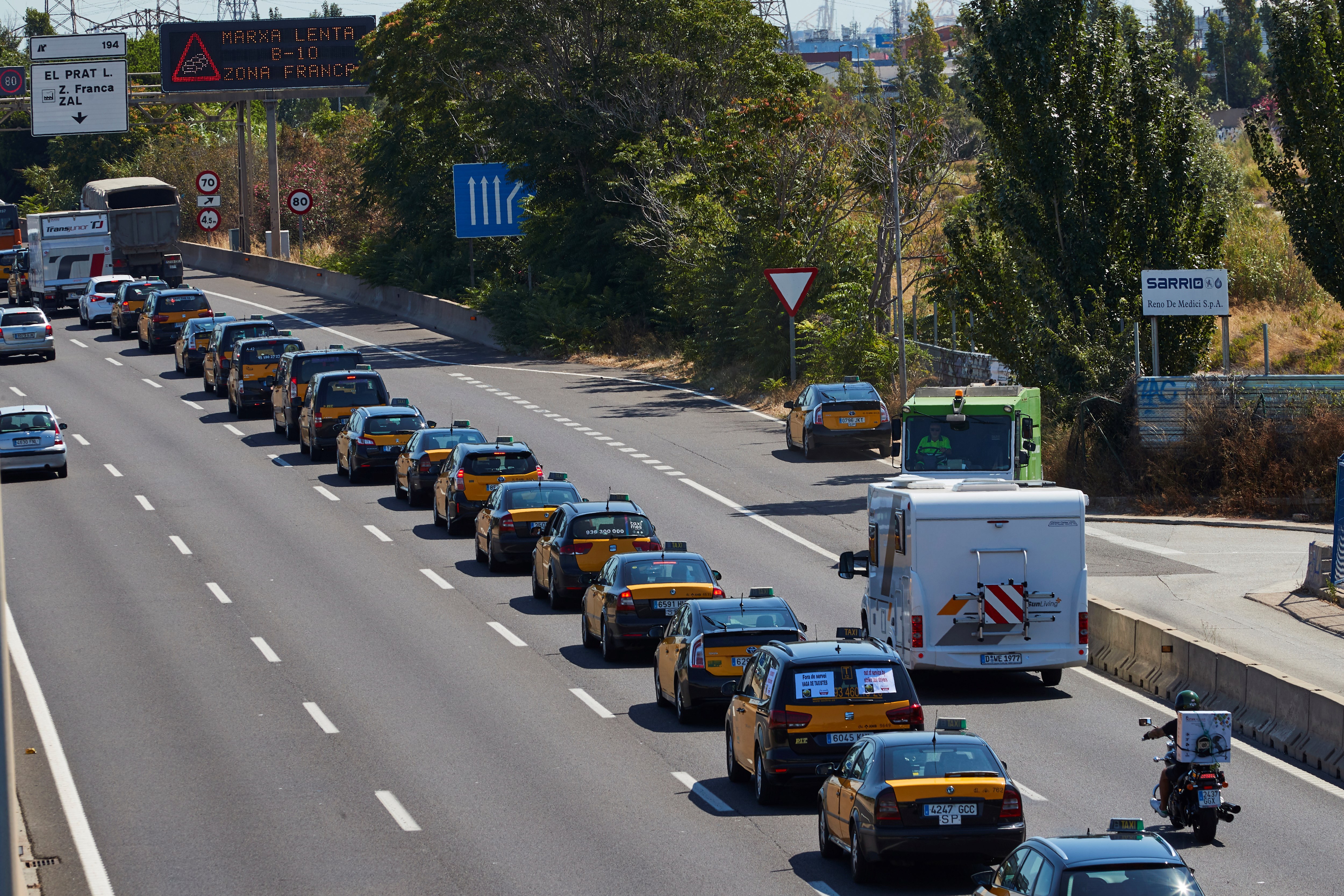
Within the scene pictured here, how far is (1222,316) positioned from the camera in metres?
36.6

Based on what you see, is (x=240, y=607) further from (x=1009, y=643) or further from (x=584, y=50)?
(x=584, y=50)

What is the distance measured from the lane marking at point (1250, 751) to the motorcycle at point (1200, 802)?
2.31 metres

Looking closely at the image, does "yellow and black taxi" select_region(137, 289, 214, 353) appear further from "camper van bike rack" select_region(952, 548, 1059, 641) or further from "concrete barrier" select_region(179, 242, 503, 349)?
"camper van bike rack" select_region(952, 548, 1059, 641)

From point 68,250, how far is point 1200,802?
60784 millimetres

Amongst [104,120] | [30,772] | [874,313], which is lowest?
[30,772]

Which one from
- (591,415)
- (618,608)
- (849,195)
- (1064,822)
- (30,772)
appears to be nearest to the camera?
(1064,822)

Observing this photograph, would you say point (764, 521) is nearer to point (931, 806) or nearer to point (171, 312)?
point (931, 806)

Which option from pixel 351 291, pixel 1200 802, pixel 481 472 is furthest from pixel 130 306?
pixel 1200 802

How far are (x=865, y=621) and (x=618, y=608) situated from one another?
319 centimetres

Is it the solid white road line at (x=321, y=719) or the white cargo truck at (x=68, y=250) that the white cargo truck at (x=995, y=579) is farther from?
the white cargo truck at (x=68, y=250)

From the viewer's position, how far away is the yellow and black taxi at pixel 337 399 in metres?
41.6

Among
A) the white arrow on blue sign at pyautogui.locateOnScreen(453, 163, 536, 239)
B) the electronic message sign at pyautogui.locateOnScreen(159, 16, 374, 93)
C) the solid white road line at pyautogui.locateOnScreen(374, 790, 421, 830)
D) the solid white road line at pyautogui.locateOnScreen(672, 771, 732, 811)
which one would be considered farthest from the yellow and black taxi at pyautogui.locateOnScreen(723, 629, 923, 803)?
the electronic message sign at pyautogui.locateOnScreen(159, 16, 374, 93)

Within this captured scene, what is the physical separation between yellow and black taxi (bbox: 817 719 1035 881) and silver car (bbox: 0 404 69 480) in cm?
2907

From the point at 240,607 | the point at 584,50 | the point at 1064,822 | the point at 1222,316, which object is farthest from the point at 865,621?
the point at 584,50
